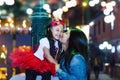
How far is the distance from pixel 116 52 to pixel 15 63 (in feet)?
73.5

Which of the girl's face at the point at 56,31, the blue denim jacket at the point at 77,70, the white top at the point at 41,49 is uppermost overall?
the girl's face at the point at 56,31

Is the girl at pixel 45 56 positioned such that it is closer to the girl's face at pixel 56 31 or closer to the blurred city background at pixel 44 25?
the girl's face at pixel 56 31

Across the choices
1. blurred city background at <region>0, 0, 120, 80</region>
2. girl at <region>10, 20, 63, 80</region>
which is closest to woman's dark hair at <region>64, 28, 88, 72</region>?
girl at <region>10, 20, 63, 80</region>

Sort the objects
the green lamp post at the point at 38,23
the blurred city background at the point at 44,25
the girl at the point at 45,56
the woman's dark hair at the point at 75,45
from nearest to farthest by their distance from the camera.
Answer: the woman's dark hair at the point at 75,45
the girl at the point at 45,56
the green lamp post at the point at 38,23
the blurred city background at the point at 44,25

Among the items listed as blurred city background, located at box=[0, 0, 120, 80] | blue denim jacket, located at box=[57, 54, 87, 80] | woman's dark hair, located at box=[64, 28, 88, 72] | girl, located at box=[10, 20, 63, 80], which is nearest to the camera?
blue denim jacket, located at box=[57, 54, 87, 80]

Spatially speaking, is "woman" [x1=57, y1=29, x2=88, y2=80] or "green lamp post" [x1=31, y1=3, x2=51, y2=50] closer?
"woman" [x1=57, y1=29, x2=88, y2=80]

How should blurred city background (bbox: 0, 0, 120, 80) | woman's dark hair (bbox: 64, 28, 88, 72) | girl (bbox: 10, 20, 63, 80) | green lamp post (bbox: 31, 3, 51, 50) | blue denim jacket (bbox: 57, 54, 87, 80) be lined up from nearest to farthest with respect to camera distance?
blue denim jacket (bbox: 57, 54, 87, 80) → woman's dark hair (bbox: 64, 28, 88, 72) → girl (bbox: 10, 20, 63, 80) → green lamp post (bbox: 31, 3, 51, 50) → blurred city background (bbox: 0, 0, 120, 80)

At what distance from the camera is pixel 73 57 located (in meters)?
4.52

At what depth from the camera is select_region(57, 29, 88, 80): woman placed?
448cm

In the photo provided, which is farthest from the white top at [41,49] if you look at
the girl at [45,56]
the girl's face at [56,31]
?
the girl's face at [56,31]

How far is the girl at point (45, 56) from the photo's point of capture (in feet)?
16.1

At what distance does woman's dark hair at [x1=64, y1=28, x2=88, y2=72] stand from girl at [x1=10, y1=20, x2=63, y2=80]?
0.37 m

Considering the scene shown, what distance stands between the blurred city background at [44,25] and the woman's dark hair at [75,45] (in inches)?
34.2

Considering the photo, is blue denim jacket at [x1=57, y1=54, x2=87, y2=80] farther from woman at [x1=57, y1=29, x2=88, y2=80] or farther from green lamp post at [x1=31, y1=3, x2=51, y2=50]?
green lamp post at [x1=31, y1=3, x2=51, y2=50]
